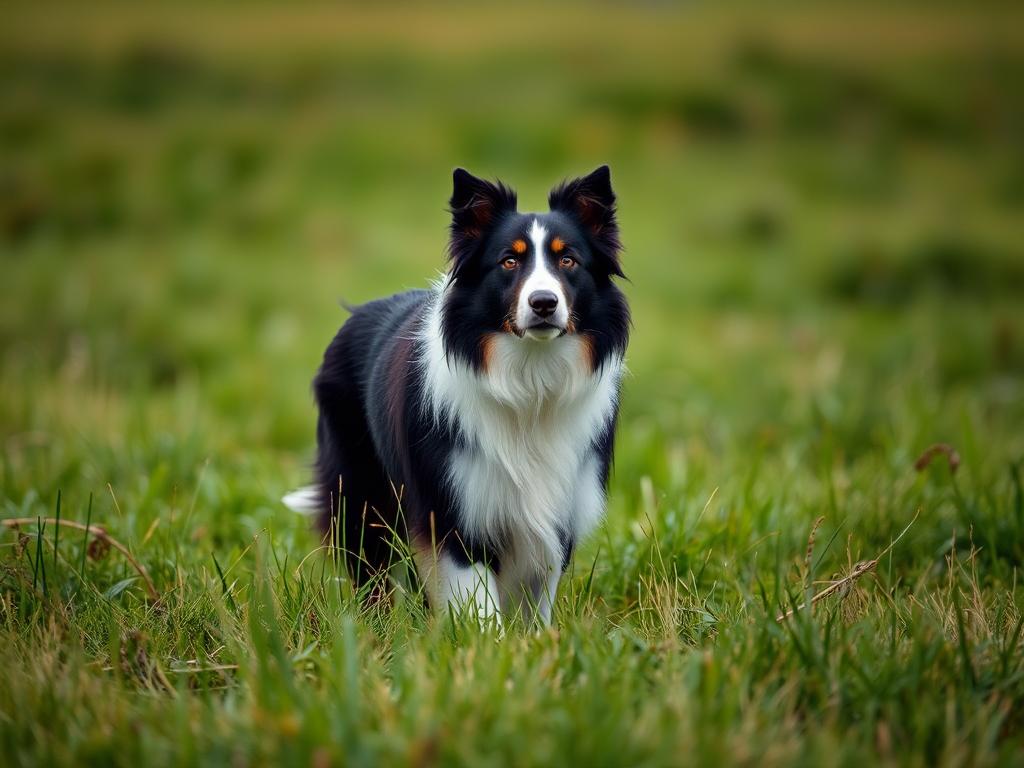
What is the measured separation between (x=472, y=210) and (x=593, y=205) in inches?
17.8

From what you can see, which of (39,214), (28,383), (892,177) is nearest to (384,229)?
(39,214)

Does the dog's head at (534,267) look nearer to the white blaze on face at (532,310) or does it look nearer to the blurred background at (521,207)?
the white blaze on face at (532,310)

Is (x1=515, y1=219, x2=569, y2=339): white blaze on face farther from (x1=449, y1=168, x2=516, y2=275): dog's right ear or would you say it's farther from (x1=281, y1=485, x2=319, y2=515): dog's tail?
(x1=281, y1=485, x2=319, y2=515): dog's tail

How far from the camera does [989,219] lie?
12.8m

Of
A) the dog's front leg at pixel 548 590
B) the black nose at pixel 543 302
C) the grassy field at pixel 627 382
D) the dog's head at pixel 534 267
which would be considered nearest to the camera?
the grassy field at pixel 627 382

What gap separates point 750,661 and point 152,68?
15.1 meters

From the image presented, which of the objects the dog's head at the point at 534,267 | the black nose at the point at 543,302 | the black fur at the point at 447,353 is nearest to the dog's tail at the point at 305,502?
the black fur at the point at 447,353

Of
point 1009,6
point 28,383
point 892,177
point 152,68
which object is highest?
point 1009,6

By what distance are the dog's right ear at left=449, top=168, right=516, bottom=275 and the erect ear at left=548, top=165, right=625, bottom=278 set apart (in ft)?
0.66

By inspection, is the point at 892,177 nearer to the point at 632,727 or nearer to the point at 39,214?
the point at 39,214

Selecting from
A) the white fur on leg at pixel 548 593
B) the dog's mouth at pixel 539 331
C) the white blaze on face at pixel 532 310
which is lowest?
the white fur on leg at pixel 548 593

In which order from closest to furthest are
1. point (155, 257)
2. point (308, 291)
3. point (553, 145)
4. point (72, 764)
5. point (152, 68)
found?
point (72, 764)
point (308, 291)
point (155, 257)
point (553, 145)
point (152, 68)

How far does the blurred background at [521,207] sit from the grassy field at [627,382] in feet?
0.19

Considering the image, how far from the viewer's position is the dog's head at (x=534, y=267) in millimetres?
3514
